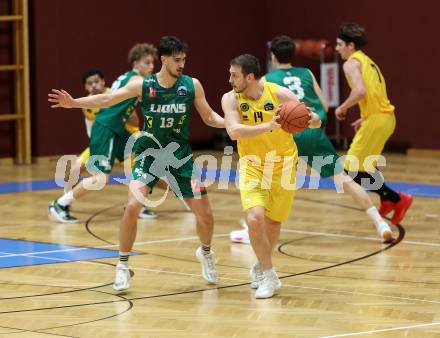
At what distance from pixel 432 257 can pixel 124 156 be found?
3.99 metres

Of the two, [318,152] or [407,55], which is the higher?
[407,55]

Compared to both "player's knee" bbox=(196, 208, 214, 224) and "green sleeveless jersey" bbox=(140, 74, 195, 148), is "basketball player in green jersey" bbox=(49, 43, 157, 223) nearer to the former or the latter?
"green sleeveless jersey" bbox=(140, 74, 195, 148)

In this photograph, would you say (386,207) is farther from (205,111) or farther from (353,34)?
(205,111)

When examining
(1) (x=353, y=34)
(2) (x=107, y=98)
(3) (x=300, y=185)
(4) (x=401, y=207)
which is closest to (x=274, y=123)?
(2) (x=107, y=98)

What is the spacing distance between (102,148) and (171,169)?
3.69m

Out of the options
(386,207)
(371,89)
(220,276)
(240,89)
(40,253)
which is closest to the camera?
(240,89)

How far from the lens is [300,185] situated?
1369 cm

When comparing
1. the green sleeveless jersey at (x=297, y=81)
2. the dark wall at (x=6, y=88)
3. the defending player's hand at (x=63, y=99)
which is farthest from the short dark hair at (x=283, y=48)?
the dark wall at (x=6, y=88)

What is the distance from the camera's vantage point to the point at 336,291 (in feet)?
26.9

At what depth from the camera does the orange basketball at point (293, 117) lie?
7.62 metres

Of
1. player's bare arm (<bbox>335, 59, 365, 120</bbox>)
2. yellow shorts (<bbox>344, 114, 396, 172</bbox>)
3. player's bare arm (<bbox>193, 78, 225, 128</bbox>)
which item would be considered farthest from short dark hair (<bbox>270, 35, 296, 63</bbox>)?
player's bare arm (<bbox>193, 78, 225, 128</bbox>)

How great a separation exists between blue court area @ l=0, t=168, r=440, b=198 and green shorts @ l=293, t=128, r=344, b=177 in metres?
3.13

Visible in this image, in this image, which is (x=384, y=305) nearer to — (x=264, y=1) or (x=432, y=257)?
(x=432, y=257)

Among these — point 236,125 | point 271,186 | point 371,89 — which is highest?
point 236,125
